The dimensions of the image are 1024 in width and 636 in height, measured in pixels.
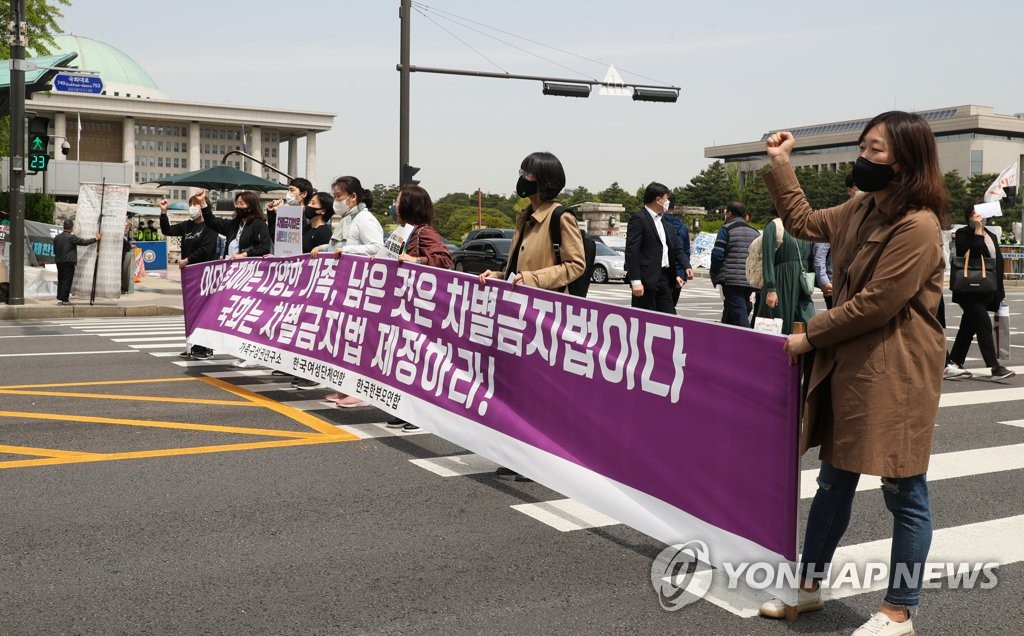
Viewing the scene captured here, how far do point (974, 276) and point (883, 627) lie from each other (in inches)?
287

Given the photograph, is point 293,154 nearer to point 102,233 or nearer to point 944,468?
point 102,233

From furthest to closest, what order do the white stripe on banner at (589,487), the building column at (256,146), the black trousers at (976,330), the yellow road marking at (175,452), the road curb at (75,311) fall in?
the building column at (256,146) < the road curb at (75,311) < the black trousers at (976,330) < the yellow road marking at (175,452) < the white stripe on banner at (589,487)

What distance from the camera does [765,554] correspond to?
151 inches

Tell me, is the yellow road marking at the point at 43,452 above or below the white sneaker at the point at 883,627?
below

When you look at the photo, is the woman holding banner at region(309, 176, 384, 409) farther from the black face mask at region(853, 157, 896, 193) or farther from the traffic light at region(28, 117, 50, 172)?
the traffic light at region(28, 117, 50, 172)

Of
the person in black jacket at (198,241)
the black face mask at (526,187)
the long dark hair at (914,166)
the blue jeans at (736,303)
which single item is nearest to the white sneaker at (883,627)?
the long dark hair at (914,166)

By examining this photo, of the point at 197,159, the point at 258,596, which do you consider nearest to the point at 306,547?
the point at 258,596

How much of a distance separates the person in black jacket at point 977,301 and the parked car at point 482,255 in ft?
67.8

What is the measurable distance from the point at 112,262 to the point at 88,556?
1559 cm

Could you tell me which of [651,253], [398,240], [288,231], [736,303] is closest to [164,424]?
[398,240]

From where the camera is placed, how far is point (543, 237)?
5844 millimetres

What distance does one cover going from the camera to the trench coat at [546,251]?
570 centimetres

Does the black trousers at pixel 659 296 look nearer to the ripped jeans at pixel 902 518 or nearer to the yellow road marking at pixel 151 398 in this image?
the yellow road marking at pixel 151 398

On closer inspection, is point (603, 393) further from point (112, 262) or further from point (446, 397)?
point (112, 262)
